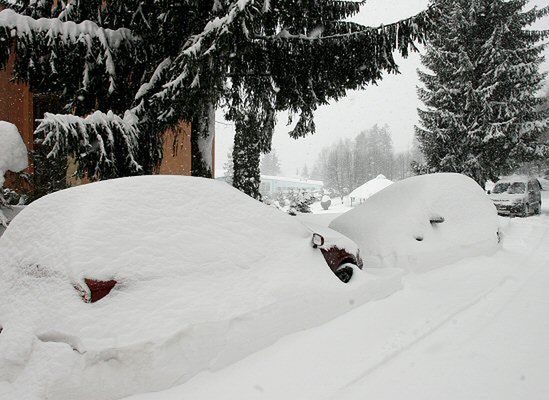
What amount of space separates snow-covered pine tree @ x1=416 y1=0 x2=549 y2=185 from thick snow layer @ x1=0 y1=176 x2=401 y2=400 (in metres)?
17.2

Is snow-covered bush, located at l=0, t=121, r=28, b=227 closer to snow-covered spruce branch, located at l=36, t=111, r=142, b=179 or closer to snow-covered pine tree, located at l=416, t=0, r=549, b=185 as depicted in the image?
snow-covered spruce branch, located at l=36, t=111, r=142, b=179

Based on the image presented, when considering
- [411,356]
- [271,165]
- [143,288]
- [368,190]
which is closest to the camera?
[143,288]

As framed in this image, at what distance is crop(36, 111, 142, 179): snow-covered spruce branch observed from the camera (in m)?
5.26

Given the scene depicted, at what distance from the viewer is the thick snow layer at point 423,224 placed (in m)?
5.45

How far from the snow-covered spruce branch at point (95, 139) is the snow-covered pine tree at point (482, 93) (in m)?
16.1

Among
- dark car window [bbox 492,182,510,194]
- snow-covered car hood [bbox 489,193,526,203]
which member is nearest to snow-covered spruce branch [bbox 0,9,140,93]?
snow-covered car hood [bbox 489,193,526,203]

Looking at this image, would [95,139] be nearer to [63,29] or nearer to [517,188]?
[63,29]

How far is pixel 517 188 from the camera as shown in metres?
15.5

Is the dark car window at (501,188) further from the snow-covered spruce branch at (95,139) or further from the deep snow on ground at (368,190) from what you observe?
the deep snow on ground at (368,190)

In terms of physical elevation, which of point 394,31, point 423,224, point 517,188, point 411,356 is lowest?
point 517,188

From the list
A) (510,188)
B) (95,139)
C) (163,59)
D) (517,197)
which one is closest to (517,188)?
(510,188)

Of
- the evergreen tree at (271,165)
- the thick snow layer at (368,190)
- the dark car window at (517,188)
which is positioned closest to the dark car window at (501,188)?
the dark car window at (517,188)

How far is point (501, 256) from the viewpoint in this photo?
256 inches

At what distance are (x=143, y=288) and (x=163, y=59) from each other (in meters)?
5.37
